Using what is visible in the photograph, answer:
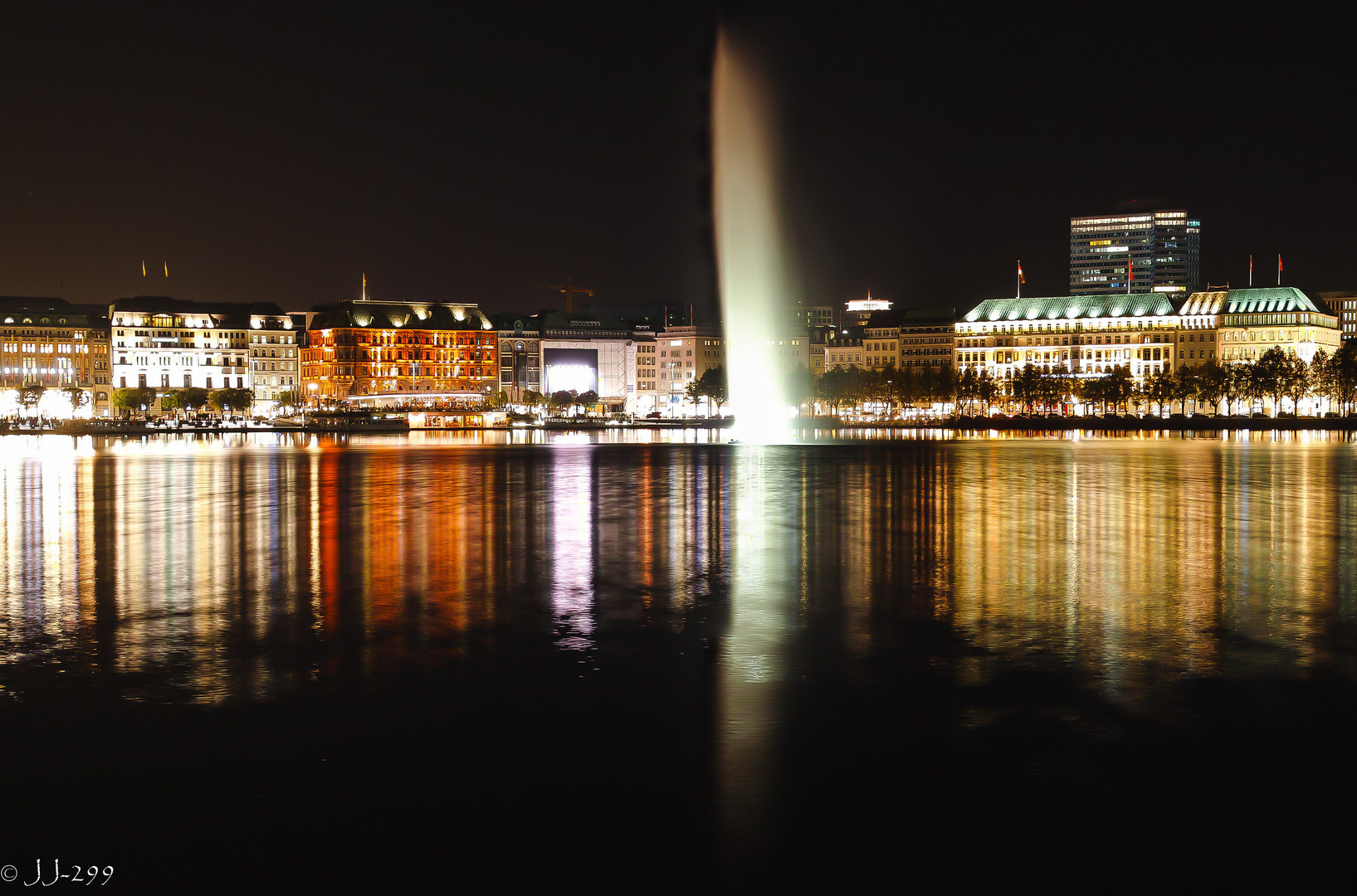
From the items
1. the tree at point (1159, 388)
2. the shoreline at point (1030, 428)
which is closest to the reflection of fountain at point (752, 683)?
the shoreline at point (1030, 428)

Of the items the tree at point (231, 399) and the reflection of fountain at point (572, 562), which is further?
the tree at point (231, 399)

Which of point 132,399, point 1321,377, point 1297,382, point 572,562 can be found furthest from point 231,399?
point 572,562

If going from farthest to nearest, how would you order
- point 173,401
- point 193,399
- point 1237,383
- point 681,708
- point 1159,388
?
point 193,399 < point 173,401 < point 1159,388 < point 1237,383 < point 681,708

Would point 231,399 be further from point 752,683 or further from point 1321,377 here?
point 752,683

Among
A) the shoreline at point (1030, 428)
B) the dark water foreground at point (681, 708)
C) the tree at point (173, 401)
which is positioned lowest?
the dark water foreground at point (681, 708)

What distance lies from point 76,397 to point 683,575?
→ 197183mm

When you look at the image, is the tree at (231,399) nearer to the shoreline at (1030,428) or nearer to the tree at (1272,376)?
the shoreline at (1030,428)

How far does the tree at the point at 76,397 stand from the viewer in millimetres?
186250

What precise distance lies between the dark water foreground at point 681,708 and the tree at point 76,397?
182838 mm

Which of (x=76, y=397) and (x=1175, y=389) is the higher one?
(x=76, y=397)

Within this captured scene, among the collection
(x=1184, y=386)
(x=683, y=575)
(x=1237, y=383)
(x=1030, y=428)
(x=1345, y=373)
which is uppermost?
(x=1345, y=373)

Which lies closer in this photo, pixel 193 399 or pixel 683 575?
pixel 683 575

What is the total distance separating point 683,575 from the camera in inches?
756

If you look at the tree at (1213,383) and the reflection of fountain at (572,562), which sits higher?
the tree at (1213,383)
